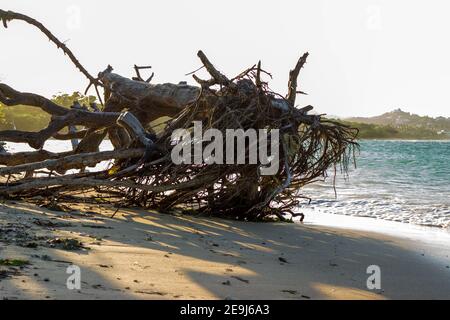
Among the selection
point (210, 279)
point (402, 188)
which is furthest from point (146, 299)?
point (402, 188)

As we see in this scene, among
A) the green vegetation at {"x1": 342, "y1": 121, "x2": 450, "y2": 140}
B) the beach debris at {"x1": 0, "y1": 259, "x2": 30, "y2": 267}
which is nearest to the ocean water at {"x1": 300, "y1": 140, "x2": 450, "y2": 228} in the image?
the beach debris at {"x1": 0, "y1": 259, "x2": 30, "y2": 267}

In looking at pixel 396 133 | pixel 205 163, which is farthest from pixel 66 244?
pixel 396 133

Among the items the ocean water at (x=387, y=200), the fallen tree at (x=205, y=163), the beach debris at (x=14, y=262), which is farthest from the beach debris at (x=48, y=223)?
the ocean water at (x=387, y=200)

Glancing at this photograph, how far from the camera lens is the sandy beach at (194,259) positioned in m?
3.75

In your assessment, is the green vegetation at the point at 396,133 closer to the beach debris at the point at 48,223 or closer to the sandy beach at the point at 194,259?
the sandy beach at the point at 194,259

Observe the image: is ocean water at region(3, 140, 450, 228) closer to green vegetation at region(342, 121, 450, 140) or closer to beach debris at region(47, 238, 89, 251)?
beach debris at region(47, 238, 89, 251)

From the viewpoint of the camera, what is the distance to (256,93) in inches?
305

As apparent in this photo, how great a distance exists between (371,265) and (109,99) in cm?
572

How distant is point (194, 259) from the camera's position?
15.8ft

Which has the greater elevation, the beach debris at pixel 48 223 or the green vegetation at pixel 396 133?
the green vegetation at pixel 396 133

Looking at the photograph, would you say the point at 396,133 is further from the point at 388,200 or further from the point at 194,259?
the point at 194,259

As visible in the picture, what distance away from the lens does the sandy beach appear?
3.75 metres
